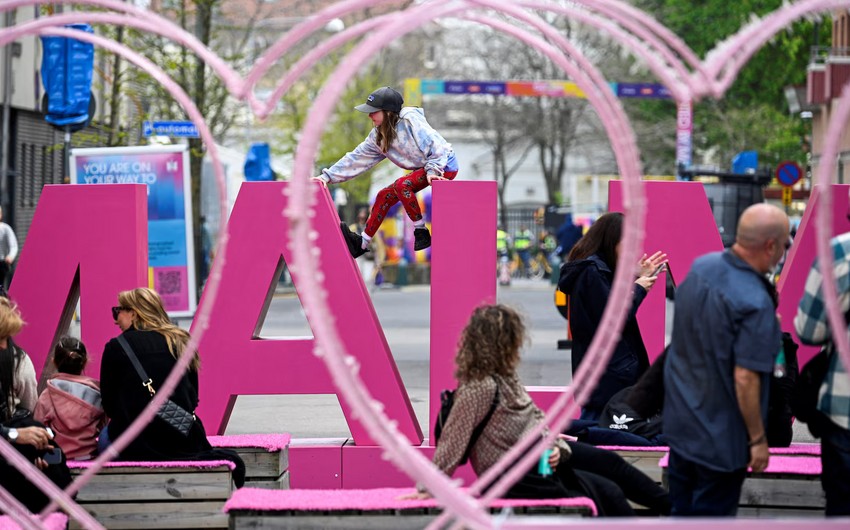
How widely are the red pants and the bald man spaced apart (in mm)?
3379

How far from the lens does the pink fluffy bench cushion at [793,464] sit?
21.6ft

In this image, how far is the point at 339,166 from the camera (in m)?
8.78

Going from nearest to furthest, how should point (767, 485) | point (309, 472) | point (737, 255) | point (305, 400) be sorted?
point (737, 255) < point (767, 485) < point (309, 472) < point (305, 400)

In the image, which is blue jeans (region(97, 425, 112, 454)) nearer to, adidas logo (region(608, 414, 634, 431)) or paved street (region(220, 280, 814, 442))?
paved street (region(220, 280, 814, 442))

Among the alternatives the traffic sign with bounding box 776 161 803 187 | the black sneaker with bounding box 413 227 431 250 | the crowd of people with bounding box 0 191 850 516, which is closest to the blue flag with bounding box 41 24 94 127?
the black sneaker with bounding box 413 227 431 250

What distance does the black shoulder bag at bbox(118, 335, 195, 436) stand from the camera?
704 centimetres

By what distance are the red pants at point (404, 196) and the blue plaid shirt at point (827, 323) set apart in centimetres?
352

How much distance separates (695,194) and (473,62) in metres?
48.9

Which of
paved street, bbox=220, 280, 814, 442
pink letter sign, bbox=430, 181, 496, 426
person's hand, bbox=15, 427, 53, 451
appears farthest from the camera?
paved street, bbox=220, 280, 814, 442

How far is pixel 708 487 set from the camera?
17.8 feet

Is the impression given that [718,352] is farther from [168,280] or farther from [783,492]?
[168,280]

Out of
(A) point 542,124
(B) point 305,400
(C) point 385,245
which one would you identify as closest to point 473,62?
(A) point 542,124

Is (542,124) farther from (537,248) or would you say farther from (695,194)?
(695,194)

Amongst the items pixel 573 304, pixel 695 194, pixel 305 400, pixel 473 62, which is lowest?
pixel 305 400
